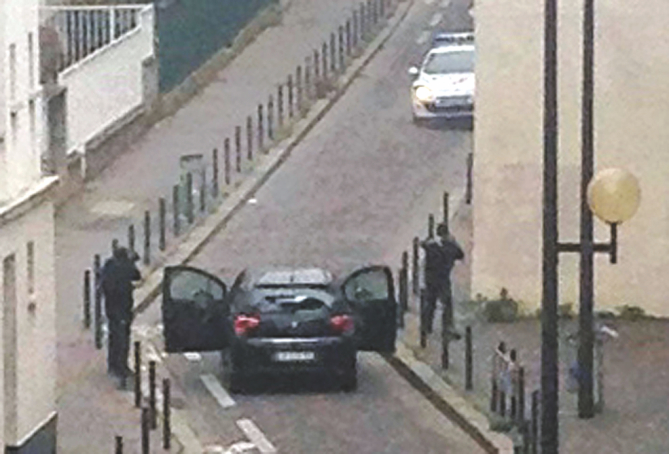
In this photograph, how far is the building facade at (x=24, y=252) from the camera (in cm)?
2153

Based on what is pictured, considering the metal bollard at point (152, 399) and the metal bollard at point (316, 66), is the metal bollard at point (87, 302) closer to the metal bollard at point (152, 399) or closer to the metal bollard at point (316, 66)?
the metal bollard at point (152, 399)

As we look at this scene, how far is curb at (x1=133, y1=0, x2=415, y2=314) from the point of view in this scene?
32531 millimetres

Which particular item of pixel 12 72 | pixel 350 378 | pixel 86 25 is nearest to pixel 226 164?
pixel 86 25

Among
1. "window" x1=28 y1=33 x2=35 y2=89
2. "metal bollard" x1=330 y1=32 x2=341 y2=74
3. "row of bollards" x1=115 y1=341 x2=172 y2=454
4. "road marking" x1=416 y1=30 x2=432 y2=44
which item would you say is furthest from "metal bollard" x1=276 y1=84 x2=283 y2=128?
"window" x1=28 y1=33 x2=35 y2=89

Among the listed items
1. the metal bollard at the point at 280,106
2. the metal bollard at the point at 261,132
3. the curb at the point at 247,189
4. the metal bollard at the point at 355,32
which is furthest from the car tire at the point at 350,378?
the metal bollard at the point at 355,32

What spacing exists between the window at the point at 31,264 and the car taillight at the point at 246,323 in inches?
169

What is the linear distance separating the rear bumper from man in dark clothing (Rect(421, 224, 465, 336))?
2.80 metres

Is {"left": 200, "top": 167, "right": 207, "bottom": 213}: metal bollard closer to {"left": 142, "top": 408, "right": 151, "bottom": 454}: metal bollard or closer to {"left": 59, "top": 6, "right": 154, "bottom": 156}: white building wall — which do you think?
{"left": 59, "top": 6, "right": 154, "bottom": 156}: white building wall

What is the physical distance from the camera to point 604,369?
27.6 metres

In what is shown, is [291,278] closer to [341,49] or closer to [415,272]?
[415,272]

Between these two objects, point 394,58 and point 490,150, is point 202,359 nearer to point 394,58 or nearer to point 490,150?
Answer: point 490,150

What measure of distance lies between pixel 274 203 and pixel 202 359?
903 centimetres

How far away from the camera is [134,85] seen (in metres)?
42.7

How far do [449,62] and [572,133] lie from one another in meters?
12.8
